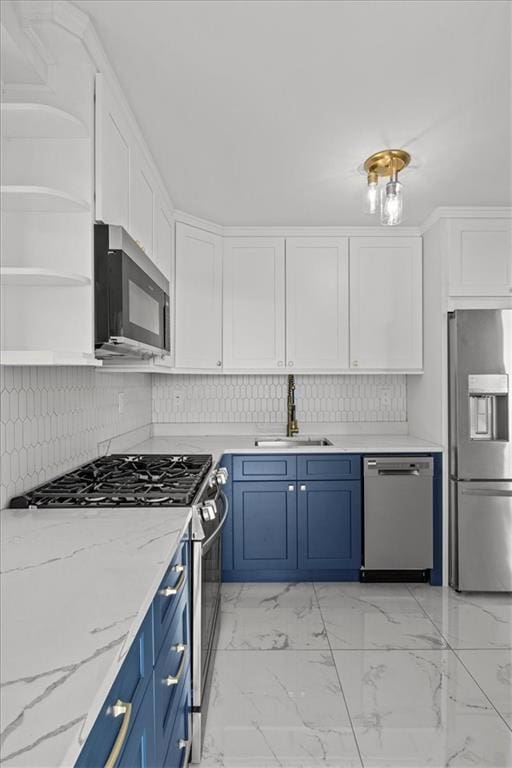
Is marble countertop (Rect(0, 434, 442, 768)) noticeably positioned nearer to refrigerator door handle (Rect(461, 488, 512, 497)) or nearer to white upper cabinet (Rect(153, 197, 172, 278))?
white upper cabinet (Rect(153, 197, 172, 278))

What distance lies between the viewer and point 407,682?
2232 millimetres

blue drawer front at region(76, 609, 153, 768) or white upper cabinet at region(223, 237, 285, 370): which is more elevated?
white upper cabinet at region(223, 237, 285, 370)

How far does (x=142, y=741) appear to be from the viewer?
3.46 ft

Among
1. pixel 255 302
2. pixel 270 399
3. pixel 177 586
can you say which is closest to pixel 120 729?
pixel 177 586

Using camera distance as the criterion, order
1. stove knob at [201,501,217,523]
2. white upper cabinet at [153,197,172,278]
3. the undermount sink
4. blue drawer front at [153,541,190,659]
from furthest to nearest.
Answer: the undermount sink < white upper cabinet at [153,197,172,278] < stove knob at [201,501,217,523] < blue drawer front at [153,541,190,659]

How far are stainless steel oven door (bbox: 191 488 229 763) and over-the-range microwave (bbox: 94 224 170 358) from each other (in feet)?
2.12

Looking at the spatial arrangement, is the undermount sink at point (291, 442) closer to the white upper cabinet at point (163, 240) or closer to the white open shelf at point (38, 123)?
the white upper cabinet at point (163, 240)

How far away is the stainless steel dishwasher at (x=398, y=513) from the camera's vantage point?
3.30 meters

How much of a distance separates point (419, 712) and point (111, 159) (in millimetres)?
2345

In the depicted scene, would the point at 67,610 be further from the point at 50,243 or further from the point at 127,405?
the point at 127,405

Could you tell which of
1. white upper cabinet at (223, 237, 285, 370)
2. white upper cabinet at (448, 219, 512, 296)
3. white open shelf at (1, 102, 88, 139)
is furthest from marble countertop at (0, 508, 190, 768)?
white upper cabinet at (448, 219, 512, 296)

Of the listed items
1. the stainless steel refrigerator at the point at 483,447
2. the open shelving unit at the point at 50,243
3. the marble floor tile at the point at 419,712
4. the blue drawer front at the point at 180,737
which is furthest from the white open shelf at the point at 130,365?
the stainless steel refrigerator at the point at 483,447

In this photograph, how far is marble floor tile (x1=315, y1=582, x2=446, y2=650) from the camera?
2586mm

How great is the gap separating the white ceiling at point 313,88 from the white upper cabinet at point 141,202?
140 millimetres
